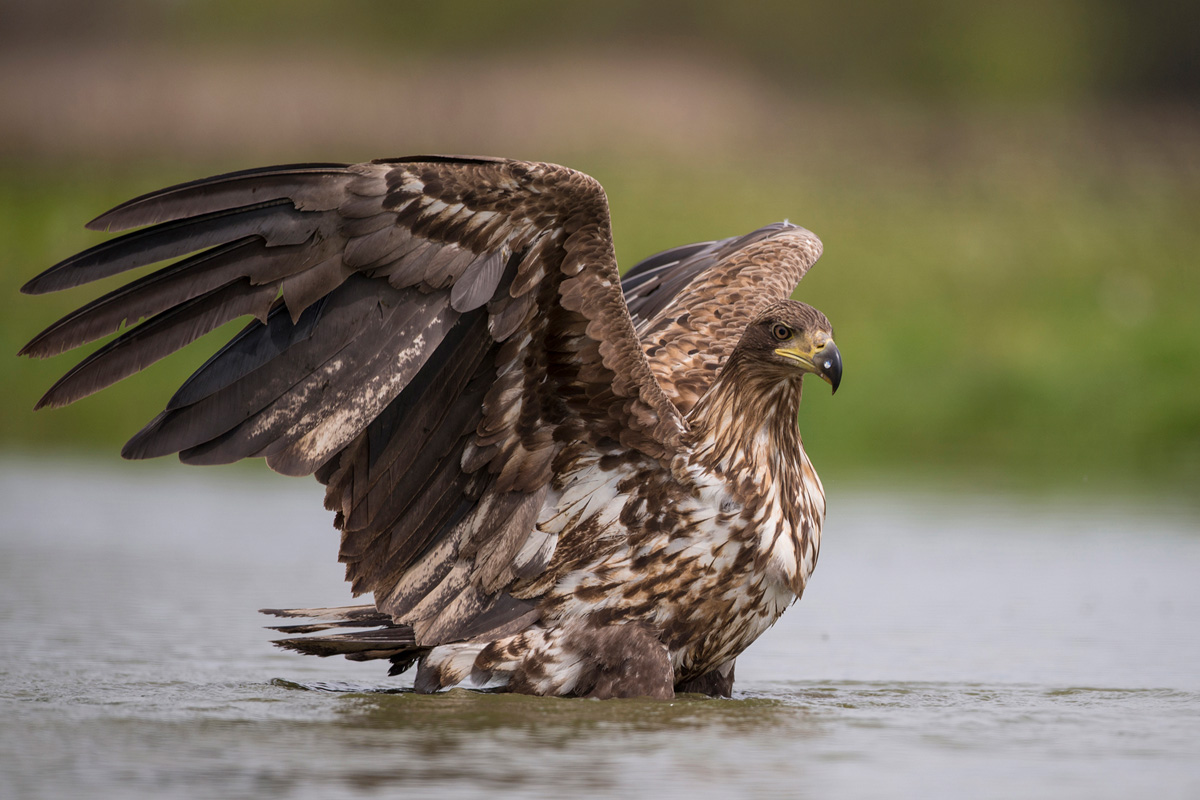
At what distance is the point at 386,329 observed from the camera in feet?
19.0

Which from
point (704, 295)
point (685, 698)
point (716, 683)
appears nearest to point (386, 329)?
point (685, 698)

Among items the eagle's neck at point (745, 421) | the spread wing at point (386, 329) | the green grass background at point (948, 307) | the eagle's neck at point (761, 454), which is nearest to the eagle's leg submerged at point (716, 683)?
the eagle's neck at point (761, 454)

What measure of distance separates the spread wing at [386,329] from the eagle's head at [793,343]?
0.39 metres

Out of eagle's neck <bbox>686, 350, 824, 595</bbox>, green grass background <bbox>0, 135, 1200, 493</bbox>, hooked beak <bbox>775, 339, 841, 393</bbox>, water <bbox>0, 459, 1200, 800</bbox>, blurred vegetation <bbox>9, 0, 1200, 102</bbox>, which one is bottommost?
water <bbox>0, 459, 1200, 800</bbox>

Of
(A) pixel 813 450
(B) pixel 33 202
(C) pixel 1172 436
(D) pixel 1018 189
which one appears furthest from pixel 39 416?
(D) pixel 1018 189

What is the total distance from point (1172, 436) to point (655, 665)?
9339 mm

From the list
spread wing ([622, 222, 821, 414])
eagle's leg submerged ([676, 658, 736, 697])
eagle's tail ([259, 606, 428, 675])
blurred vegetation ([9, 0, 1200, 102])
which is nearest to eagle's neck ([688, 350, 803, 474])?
spread wing ([622, 222, 821, 414])

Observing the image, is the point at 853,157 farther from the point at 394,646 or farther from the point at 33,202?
the point at 394,646

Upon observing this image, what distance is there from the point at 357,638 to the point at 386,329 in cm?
125

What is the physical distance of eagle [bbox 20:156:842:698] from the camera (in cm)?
561

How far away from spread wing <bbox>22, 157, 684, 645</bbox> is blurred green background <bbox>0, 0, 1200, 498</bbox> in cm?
598

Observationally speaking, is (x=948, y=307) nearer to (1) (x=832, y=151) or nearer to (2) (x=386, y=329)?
(1) (x=832, y=151)

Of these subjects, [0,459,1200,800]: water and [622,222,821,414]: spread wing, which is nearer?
[0,459,1200,800]: water

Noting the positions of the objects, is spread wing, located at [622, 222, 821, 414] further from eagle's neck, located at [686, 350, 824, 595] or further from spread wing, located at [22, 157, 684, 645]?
spread wing, located at [22, 157, 684, 645]
